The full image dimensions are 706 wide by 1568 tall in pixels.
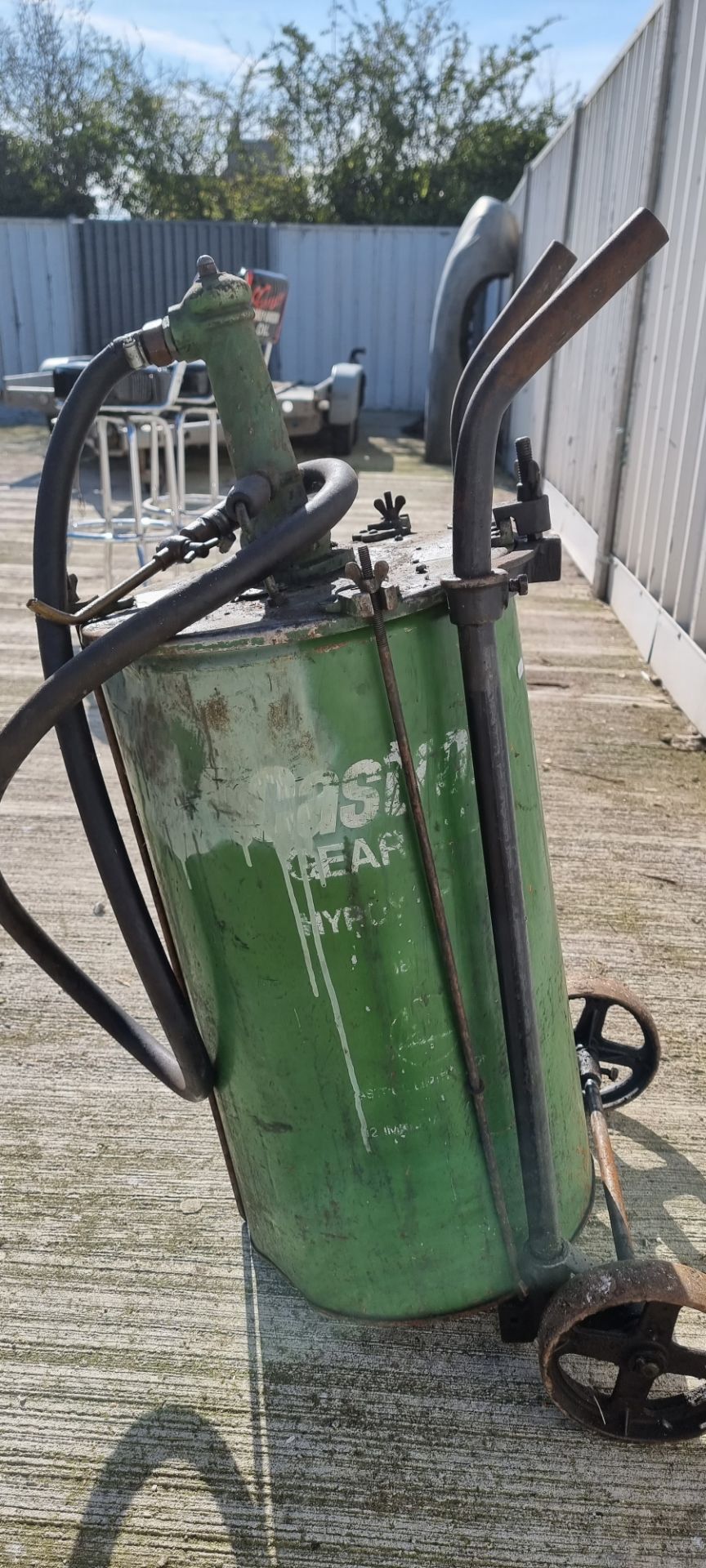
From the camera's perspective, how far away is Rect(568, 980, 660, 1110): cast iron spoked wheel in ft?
6.10

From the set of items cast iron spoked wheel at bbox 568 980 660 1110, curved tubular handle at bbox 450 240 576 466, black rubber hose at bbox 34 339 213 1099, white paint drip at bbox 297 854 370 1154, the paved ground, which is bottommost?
the paved ground

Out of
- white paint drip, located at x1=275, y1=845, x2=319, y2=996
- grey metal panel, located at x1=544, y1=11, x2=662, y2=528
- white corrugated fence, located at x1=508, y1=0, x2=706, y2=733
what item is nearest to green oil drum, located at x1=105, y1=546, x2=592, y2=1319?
white paint drip, located at x1=275, y1=845, x2=319, y2=996

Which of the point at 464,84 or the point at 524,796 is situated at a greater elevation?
the point at 464,84

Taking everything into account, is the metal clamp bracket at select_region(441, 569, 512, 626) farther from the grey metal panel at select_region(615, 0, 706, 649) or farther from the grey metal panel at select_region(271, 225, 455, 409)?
the grey metal panel at select_region(271, 225, 455, 409)

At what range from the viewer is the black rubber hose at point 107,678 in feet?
3.52

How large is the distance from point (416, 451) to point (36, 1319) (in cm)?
943

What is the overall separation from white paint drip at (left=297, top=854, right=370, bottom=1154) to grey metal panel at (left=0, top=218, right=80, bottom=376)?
1353 cm

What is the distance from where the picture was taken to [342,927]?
1217mm

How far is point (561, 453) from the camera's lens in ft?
21.6

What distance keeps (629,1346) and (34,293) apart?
1407 cm

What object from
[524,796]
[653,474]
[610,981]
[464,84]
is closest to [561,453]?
[653,474]

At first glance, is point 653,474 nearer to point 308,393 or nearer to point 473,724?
point 473,724

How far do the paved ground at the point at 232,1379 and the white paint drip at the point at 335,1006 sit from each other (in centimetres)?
39

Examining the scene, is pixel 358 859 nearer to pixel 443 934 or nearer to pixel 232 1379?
pixel 443 934
